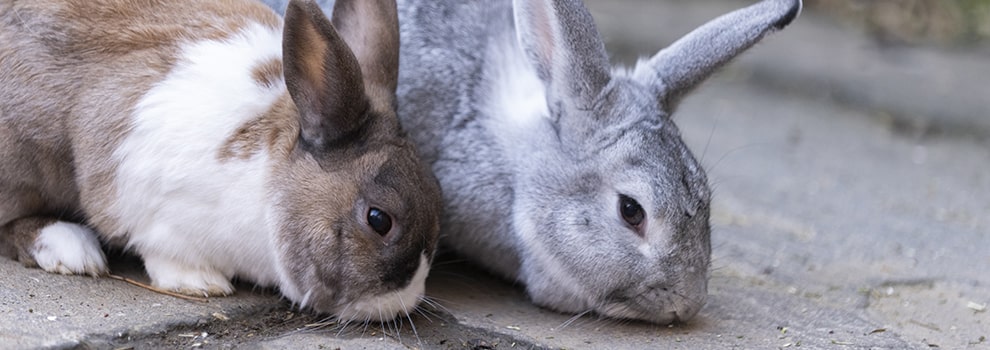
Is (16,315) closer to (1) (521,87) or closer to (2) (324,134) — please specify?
(2) (324,134)

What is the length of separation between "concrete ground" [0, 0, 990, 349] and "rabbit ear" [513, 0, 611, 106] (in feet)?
2.49

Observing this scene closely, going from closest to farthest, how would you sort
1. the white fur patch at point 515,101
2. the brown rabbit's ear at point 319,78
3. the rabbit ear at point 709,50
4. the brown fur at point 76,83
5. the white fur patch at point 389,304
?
the brown rabbit's ear at point 319,78 → the white fur patch at point 389,304 → the brown fur at point 76,83 → the white fur patch at point 515,101 → the rabbit ear at point 709,50

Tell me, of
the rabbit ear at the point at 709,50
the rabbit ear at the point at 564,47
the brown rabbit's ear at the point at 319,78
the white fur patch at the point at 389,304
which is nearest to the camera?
the brown rabbit's ear at the point at 319,78

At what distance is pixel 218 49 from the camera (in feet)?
11.9

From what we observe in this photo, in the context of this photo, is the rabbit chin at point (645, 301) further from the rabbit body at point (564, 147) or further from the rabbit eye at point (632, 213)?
the rabbit eye at point (632, 213)

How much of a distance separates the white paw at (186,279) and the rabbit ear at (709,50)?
1.65 m

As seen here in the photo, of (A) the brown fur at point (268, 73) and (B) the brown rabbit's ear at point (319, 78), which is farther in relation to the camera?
(A) the brown fur at point (268, 73)

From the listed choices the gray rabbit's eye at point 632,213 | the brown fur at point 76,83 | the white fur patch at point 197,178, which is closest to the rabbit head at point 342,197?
the white fur patch at point 197,178

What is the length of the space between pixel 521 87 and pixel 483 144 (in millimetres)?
249

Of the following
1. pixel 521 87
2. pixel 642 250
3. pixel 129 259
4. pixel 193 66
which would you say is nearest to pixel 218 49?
pixel 193 66

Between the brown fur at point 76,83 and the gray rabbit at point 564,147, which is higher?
the brown fur at point 76,83

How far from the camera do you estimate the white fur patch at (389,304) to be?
132 inches

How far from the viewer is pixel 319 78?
3295mm

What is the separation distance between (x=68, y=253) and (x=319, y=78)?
997 mm
